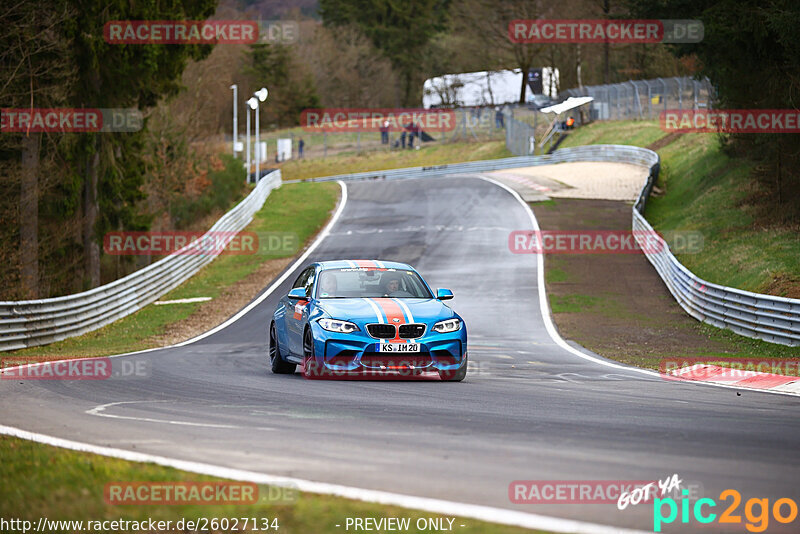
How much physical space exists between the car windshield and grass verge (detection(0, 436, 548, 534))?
23.0ft

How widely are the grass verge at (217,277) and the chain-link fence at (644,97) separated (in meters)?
23.1

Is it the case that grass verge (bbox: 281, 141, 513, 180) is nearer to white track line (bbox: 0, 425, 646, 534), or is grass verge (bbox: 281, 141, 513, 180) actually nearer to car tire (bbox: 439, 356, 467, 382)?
car tire (bbox: 439, 356, 467, 382)

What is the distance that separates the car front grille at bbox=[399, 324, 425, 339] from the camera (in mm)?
11938

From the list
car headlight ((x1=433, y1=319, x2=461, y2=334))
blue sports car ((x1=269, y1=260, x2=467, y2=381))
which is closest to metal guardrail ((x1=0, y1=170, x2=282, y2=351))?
blue sports car ((x1=269, y1=260, x2=467, y2=381))

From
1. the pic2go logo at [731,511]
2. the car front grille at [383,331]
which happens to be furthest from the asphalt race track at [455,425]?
the car front grille at [383,331]

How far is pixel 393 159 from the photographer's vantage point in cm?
8094

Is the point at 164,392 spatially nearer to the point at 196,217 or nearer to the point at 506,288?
the point at 506,288

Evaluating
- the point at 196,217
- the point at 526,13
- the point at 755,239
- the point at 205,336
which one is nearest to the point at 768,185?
the point at 755,239

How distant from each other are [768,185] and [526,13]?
5655 cm

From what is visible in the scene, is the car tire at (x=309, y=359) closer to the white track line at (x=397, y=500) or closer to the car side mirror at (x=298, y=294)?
the car side mirror at (x=298, y=294)

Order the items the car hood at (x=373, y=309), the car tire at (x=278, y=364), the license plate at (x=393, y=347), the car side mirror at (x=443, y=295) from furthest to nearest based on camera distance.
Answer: the car tire at (x=278, y=364)
the car side mirror at (x=443, y=295)
the car hood at (x=373, y=309)
the license plate at (x=393, y=347)

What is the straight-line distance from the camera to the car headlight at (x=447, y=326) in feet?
39.9

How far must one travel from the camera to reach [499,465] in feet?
20.8

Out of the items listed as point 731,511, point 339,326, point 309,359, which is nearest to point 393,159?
point 309,359
